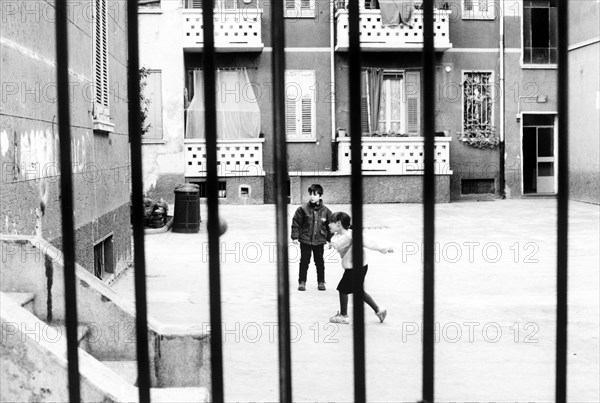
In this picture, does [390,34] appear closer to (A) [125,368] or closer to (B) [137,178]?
(A) [125,368]

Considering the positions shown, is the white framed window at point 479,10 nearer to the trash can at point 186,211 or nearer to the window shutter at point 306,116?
the window shutter at point 306,116

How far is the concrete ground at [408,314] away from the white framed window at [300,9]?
8943mm

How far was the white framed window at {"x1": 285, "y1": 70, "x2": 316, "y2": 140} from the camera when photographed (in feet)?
74.0

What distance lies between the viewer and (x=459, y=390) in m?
5.38

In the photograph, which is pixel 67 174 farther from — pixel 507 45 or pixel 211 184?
pixel 507 45

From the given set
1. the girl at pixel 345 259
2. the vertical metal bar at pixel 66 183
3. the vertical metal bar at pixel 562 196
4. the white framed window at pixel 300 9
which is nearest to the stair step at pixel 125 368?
the vertical metal bar at pixel 66 183

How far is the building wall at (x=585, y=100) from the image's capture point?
69.1ft

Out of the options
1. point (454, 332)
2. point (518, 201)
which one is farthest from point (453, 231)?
point (454, 332)

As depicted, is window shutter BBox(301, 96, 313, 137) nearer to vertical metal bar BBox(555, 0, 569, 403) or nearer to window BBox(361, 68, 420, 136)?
window BBox(361, 68, 420, 136)

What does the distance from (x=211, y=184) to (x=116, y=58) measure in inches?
359

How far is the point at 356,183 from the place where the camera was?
1541mm

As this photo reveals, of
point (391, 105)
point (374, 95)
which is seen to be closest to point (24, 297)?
point (374, 95)

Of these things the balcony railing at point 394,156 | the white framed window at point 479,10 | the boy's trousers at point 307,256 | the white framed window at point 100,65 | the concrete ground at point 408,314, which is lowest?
the concrete ground at point 408,314

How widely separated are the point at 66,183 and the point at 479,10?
74.7 feet
